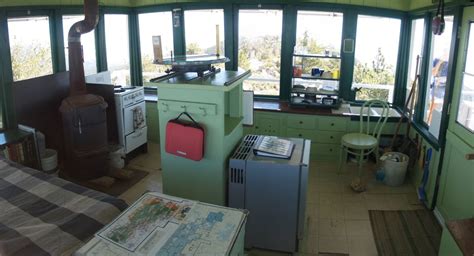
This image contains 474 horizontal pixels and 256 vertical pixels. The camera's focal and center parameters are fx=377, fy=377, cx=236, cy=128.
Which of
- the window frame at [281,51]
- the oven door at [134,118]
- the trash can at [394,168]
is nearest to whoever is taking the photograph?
the trash can at [394,168]

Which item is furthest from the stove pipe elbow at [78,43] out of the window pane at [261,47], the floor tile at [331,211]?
the floor tile at [331,211]

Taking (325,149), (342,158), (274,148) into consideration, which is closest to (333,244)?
(274,148)

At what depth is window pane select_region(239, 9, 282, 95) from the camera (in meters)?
5.45

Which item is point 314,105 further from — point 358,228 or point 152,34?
point 152,34

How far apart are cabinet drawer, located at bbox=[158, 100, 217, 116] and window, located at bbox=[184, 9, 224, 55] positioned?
2860 mm

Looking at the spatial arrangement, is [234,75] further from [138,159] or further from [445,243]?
[138,159]

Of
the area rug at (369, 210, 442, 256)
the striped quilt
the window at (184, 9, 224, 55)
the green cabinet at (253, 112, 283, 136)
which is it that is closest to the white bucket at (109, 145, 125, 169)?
the green cabinet at (253, 112, 283, 136)

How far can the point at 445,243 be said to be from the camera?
265 centimetres

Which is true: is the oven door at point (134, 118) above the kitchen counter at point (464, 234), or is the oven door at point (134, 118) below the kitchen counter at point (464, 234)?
above

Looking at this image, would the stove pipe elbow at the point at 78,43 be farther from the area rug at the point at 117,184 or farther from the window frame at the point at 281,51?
the window frame at the point at 281,51

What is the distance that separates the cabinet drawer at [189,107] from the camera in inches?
111

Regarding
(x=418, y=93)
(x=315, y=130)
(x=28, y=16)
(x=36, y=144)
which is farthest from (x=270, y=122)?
(x=28, y=16)

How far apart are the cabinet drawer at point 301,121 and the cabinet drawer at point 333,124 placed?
0.11 m

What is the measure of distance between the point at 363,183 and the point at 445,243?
1.78 metres
